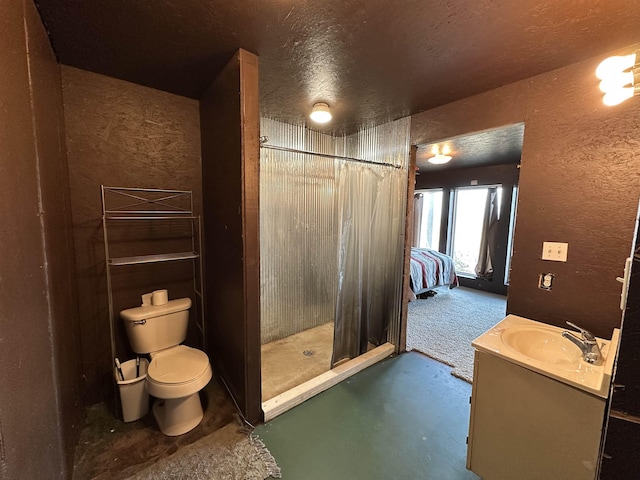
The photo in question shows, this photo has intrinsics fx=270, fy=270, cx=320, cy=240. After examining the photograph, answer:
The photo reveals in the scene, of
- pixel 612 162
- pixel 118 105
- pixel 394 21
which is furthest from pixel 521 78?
pixel 118 105

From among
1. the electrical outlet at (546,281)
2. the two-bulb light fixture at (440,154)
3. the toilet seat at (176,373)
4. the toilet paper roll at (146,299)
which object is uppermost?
the two-bulb light fixture at (440,154)

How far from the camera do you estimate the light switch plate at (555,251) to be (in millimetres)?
1620

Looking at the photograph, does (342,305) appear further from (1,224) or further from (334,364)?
(1,224)

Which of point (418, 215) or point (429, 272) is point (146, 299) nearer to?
point (429, 272)

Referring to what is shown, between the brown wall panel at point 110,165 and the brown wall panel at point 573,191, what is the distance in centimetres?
234

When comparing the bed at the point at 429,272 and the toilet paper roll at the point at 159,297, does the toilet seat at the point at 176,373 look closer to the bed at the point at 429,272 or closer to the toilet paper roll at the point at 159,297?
the toilet paper roll at the point at 159,297

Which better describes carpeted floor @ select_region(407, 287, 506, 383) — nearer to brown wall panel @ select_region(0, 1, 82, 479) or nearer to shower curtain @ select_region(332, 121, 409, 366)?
shower curtain @ select_region(332, 121, 409, 366)

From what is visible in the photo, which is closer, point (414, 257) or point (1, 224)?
point (1, 224)

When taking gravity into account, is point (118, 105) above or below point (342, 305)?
above

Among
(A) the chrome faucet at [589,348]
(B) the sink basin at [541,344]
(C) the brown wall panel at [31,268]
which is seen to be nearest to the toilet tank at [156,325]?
(C) the brown wall panel at [31,268]

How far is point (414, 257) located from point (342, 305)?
2402mm

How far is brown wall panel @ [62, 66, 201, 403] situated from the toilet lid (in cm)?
43

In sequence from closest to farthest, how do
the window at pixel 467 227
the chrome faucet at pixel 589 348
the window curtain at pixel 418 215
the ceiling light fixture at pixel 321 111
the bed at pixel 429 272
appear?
the chrome faucet at pixel 589 348, the ceiling light fixture at pixel 321 111, the bed at pixel 429 272, the window at pixel 467 227, the window curtain at pixel 418 215

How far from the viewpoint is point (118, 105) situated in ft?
6.06
